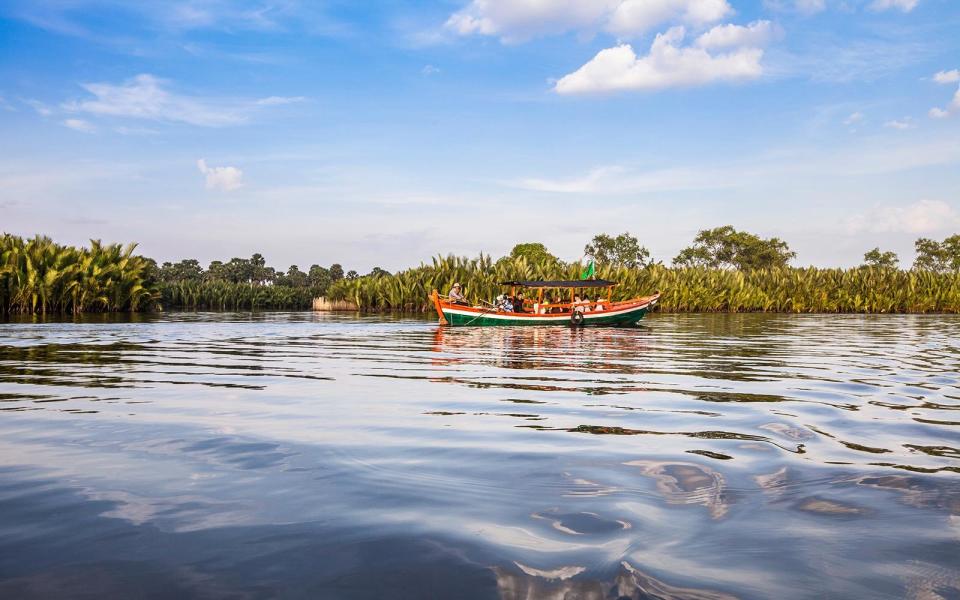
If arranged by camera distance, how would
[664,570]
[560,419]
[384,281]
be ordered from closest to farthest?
[664,570]
[560,419]
[384,281]

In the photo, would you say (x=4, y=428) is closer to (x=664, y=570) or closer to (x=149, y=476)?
(x=149, y=476)

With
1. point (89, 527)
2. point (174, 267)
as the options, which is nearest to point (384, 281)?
point (89, 527)

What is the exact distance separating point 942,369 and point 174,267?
336 feet

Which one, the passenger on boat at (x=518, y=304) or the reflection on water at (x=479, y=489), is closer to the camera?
the reflection on water at (x=479, y=489)

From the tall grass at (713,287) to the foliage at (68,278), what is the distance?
11.7 meters

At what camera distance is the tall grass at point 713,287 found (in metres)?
39.6

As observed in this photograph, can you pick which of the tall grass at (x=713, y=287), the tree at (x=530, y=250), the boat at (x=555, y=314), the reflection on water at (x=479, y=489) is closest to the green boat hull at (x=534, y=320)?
the boat at (x=555, y=314)

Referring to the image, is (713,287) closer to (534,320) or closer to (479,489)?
(534,320)

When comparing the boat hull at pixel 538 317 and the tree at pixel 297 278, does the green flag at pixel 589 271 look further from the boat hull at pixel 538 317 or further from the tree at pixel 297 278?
the tree at pixel 297 278

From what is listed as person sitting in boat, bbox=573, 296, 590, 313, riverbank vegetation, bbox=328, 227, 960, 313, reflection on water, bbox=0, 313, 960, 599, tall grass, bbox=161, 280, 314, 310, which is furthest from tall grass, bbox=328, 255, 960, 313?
reflection on water, bbox=0, 313, 960, 599

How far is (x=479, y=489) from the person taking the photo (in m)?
3.79

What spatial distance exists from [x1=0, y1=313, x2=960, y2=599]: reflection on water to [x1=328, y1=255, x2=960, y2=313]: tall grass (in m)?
30.8

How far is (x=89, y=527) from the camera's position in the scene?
312cm

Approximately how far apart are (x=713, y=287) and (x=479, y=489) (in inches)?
1571
